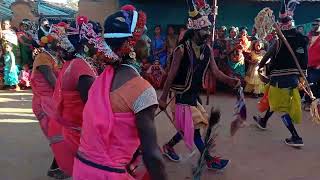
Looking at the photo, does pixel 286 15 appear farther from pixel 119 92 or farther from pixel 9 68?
pixel 9 68

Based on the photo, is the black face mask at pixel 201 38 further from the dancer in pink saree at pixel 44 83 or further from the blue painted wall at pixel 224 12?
the blue painted wall at pixel 224 12

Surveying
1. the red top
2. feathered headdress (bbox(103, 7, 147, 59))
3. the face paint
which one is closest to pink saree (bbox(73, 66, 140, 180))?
feathered headdress (bbox(103, 7, 147, 59))

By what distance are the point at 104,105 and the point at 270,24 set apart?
4.00 metres

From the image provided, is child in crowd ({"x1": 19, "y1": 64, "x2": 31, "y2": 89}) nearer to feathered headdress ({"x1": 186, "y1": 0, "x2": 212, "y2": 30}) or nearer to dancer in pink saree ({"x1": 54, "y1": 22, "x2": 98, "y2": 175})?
feathered headdress ({"x1": 186, "y1": 0, "x2": 212, "y2": 30})

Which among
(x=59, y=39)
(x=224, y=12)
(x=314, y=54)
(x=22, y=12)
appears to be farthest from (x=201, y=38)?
(x=22, y=12)

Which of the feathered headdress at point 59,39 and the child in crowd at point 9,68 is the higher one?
the feathered headdress at point 59,39

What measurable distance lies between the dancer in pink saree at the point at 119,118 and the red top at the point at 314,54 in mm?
7601

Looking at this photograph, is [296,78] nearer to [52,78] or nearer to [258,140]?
[258,140]

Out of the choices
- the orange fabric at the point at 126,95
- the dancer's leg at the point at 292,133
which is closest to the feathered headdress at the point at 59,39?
the orange fabric at the point at 126,95

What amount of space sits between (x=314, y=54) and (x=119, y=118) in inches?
313

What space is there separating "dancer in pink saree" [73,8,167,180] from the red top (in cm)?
760

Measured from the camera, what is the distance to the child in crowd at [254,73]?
36.2ft

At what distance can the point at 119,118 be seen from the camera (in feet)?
7.75

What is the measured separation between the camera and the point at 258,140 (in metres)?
6.87
